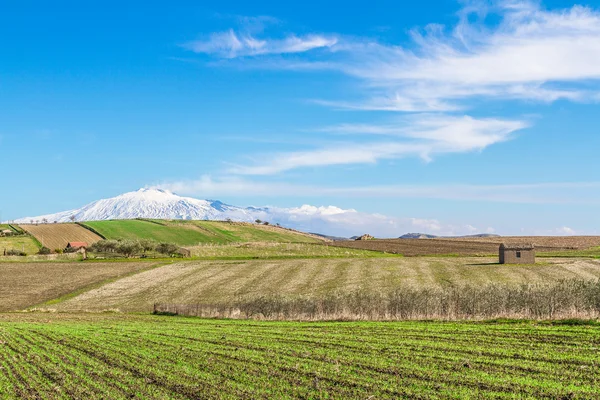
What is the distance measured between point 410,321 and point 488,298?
503 cm

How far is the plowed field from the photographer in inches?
5900

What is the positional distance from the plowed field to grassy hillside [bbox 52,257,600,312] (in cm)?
6942

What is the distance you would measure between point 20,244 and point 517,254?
366 feet

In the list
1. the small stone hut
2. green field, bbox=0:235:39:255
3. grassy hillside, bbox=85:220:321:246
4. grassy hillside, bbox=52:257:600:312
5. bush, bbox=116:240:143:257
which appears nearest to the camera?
grassy hillside, bbox=52:257:600:312

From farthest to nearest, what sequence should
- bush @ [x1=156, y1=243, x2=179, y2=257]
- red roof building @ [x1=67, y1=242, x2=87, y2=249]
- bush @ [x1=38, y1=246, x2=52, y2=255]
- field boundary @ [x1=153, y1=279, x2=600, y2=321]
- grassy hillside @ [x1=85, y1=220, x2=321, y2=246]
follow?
grassy hillside @ [x1=85, y1=220, x2=321, y2=246], red roof building @ [x1=67, y1=242, x2=87, y2=249], bush @ [x1=38, y1=246, x2=52, y2=255], bush @ [x1=156, y1=243, x2=179, y2=257], field boundary @ [x1=153, y1=279, x2=600, y2=321]

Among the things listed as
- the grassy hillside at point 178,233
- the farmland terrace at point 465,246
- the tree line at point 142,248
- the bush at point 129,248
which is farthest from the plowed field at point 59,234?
the farmland terrace at point 465,246

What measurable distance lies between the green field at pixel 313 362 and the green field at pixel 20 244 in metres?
111

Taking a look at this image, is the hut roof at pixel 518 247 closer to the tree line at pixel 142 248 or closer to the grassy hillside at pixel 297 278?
the grassy hillside at pixel 297 278

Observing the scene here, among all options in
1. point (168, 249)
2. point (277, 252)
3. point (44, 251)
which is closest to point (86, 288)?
point (277, 252)

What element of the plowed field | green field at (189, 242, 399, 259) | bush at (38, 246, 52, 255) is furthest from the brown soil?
the plowed field

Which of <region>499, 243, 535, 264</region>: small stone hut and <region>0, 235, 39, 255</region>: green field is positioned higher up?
<region>499, 243, 535, 264</region>: small stone hut

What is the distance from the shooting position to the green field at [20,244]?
136 metres

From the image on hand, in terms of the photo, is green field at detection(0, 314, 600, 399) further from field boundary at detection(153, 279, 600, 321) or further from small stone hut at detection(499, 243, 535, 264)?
small stone hut at detection(499, 243, 535, 264)

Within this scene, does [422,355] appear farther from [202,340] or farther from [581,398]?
[202,340]
